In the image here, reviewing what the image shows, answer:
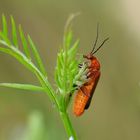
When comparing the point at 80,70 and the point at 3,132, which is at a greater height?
the point at 80,70

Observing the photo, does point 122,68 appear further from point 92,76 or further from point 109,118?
point 92,76

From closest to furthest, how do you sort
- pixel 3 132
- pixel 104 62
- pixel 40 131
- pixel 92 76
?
pixel 92 76 < pixel 40 131 < pixel 3 132 < pixel 104 62

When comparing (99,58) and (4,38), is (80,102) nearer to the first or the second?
(4,38)

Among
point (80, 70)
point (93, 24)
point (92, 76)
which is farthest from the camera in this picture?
point (93, 24)

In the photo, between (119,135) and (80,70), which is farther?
(119,135)

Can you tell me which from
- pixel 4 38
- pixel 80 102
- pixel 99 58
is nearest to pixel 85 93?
pixel 80 102

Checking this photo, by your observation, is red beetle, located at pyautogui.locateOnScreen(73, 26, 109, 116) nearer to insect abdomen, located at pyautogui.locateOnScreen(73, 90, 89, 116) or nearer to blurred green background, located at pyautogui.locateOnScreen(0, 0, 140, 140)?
insect abdomen, located at pyautogui.locateOnScreen(73, 90, 89, 116)

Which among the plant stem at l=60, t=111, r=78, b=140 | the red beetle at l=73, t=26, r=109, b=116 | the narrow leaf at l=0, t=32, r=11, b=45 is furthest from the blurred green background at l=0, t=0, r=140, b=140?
the plant stem at l=60, t=111, r=78, b=140

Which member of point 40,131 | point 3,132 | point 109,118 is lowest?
point 109,118

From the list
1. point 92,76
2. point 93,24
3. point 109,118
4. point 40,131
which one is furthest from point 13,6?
point 92,76

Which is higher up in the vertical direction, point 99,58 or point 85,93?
point 85,93
